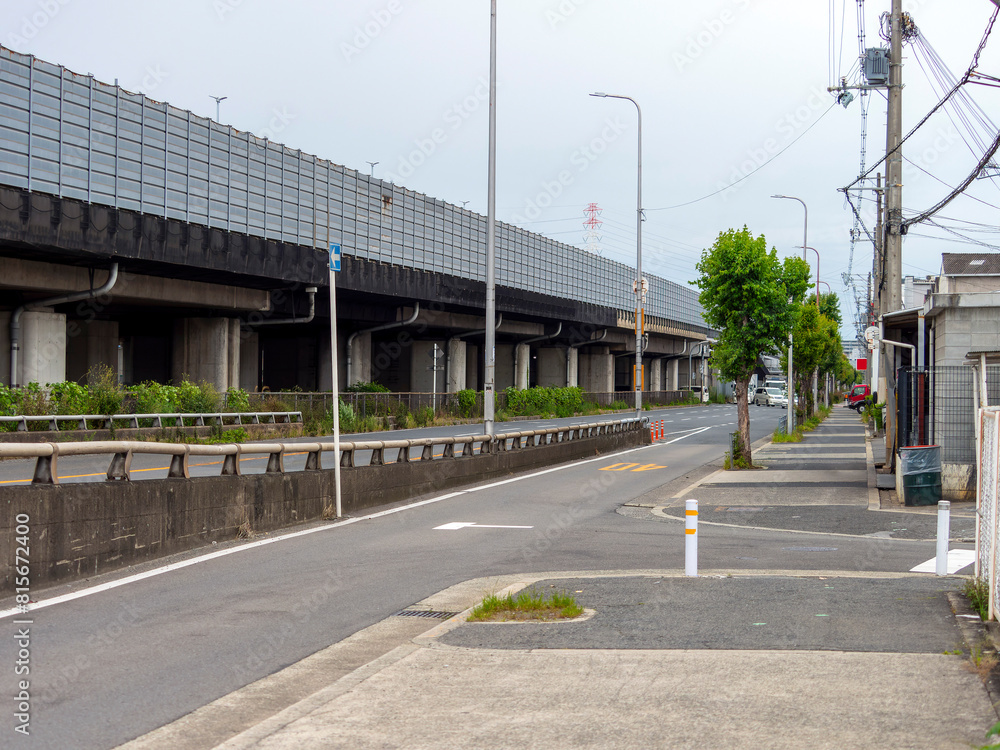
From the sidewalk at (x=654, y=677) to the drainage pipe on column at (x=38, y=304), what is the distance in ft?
83.2

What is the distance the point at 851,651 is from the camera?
6426 mm

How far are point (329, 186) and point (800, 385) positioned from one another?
1108 inches

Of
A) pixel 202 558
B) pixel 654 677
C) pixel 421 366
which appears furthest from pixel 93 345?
pixel 654 677

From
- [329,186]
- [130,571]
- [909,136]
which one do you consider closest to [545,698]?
[130,571]

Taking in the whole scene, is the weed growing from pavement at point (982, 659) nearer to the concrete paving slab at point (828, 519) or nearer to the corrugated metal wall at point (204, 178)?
the concrete paving slab at point (828, 519)

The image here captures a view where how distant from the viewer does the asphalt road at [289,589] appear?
5934mm

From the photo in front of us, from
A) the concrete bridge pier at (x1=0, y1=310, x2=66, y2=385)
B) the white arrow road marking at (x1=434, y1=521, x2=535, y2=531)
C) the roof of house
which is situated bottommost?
the white arrow road marking at (x1=434, y1=521, x2=535, y2=531)

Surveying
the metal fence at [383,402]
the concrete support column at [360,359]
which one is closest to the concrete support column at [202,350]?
the metal fence at [383,402]

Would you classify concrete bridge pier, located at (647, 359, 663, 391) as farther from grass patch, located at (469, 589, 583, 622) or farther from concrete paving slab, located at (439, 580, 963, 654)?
grass patch, located at (469, 589, 583, 622)

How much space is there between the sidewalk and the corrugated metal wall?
2565cm

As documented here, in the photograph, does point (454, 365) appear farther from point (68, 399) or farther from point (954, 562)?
point (954, 562)

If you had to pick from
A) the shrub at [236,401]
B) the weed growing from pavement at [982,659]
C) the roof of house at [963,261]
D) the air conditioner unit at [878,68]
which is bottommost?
the weed growing from pavement at [982,659]

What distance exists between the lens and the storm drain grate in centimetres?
823

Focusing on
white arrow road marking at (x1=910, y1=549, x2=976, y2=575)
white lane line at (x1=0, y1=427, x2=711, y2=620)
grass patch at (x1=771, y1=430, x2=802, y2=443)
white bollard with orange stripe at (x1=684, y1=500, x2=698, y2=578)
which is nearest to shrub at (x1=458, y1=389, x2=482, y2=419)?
grass patch at (x1=771, y1=430, x2=802, y2=443)
